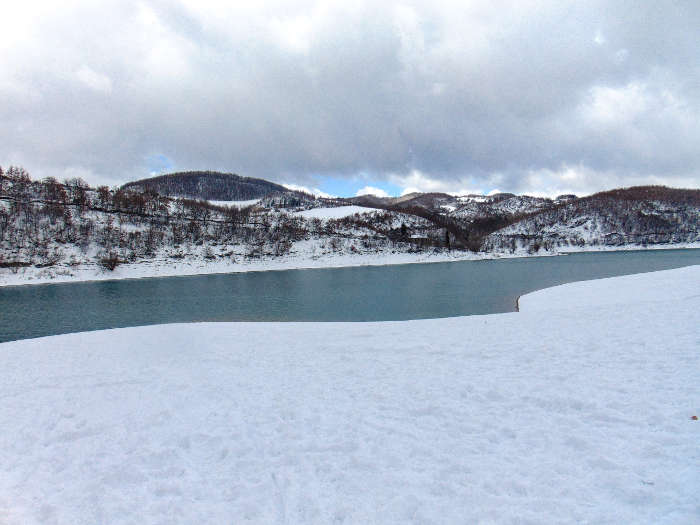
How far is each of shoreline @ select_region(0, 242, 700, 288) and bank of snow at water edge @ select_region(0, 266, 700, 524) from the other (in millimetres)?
53605

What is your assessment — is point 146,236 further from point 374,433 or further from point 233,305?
point 374,433

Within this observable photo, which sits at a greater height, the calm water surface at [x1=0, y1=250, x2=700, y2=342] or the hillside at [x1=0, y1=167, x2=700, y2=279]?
the hillside at [x1=0, y1=167, x2=700, y2=279]

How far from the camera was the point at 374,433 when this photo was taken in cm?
613

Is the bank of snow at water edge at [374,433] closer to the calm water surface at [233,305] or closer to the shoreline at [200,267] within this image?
the calm water surface at [233,305]

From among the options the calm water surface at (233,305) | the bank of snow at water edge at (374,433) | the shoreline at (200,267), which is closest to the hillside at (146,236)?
the shoreline at (200,267)

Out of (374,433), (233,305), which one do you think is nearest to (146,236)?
(233,305)

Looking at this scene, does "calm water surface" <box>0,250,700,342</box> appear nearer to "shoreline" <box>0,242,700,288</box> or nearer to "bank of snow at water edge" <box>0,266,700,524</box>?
"bank of snow at water edge" <box>0,266,700,524</box>

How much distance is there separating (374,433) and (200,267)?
68.0 meters

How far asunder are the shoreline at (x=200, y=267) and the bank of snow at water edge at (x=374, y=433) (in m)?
53.6

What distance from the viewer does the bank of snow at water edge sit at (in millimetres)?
4363

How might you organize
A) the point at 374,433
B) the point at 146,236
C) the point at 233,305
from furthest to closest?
the point at 146,236 < the point at 233,305 < the point at 374,433

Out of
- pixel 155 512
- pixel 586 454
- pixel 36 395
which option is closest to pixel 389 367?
pixel 586 454

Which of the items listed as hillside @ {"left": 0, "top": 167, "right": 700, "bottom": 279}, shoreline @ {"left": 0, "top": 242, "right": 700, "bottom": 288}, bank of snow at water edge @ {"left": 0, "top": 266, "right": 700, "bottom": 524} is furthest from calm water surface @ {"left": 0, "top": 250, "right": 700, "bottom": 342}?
hillside @ {"left": 0, "top": 167, "right": 700, "bottom": 279}

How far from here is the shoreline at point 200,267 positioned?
176 feet
